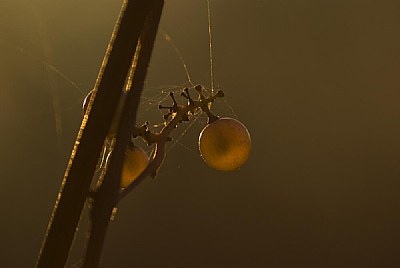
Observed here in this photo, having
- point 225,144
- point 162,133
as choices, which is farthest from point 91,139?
point 225,144

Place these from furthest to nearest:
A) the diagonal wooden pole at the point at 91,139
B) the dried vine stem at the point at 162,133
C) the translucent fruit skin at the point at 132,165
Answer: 1. the translucent fruit skin at the point at 132,165
2. the dried vine stem at the point at 162,133
3. the diagonal wooden pole at the point at 91,139

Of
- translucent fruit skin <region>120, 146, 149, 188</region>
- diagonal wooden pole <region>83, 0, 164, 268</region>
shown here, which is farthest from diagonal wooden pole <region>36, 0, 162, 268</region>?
translucent fruit skin <region>120, 146, 149, 188</region>

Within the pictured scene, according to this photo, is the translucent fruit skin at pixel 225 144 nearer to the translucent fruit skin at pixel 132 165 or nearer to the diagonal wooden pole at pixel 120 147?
the translucent fruit skin at pixel 132 165

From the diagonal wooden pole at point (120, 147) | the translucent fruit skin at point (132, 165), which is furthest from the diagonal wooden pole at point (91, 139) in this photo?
the translucent fruit skin at point (132, 165)

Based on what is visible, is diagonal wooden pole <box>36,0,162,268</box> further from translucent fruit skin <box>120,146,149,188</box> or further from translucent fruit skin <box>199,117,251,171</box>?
translucent fruit skin <box>199,117,251,171</box>

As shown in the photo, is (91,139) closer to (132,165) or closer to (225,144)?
(132,165)
